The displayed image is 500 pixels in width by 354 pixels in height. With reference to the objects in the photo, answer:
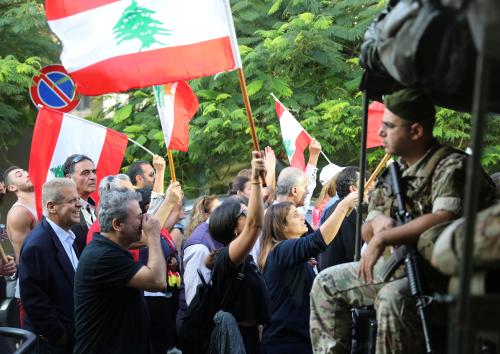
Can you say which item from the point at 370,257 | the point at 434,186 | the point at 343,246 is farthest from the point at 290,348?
the point at 434,186

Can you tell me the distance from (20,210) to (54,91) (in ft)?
13.0

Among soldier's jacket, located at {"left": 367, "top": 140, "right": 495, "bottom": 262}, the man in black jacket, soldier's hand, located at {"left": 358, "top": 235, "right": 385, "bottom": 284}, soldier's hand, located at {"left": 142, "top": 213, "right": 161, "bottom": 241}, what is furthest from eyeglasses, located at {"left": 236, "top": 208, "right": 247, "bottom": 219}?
soldier's hand, located at {"left": 358, "top": 235, "right": 385, "bottom": 284}

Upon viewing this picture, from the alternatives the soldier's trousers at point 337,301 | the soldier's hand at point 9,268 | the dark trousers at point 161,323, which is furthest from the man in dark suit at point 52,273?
the soldier's trousers at point 337,301

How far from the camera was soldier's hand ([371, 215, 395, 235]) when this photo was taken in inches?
186

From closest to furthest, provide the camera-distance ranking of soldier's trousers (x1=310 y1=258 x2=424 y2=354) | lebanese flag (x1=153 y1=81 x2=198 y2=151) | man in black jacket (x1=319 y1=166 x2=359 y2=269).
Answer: soldier's trousers (x1=310 y1=258 x2=424 y2=354)
man in black jacket (x1=319 y1=166 x2=359 y2=269)
lebanese flag (x1=153 y1=81 x2=198 y2=151)

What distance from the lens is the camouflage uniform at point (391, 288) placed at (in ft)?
15.2

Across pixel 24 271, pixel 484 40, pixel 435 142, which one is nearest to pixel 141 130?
pixel 24 271

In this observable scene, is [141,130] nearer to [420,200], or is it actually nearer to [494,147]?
[494,147]

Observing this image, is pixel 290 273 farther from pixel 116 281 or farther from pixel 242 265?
pixel 116 281

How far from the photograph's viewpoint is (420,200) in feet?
15.8

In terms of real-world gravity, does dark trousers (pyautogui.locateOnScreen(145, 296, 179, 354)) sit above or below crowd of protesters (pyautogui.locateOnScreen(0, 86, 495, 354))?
below

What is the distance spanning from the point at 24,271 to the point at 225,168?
9894 mm

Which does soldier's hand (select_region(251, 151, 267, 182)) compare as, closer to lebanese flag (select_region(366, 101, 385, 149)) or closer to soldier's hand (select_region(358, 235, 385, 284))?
soldier's hand (select_region(358, 235, 385, 284))

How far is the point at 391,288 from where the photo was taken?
15.5 feet
